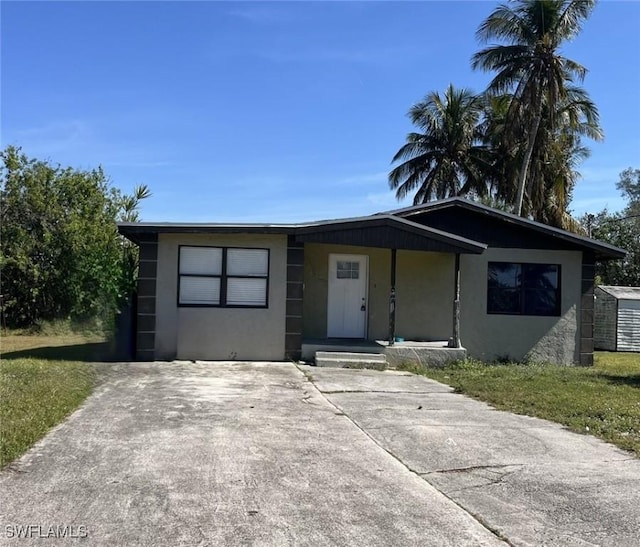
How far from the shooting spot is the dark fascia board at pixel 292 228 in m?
12.8

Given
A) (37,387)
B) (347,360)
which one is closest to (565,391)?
(347,360)

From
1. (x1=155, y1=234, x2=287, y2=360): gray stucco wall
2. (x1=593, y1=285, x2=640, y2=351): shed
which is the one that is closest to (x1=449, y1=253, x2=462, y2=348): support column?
(x1=155, y1=234, x2=287, y2=360): gray stucco wall

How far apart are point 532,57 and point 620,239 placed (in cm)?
1785

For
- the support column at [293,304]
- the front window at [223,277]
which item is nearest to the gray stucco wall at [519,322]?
the support column at [293,304]

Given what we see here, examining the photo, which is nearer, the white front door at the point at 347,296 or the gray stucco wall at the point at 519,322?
the gray stucco wall at the point at 519,322

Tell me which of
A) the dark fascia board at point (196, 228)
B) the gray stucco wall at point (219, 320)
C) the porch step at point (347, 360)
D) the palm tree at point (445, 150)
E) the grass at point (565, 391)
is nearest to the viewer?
the grass at point (565, 391)

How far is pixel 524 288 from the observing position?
15.3m

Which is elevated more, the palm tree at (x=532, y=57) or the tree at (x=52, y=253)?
the palm tree at (x=532, y=57)

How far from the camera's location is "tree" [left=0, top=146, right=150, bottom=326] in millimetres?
20922

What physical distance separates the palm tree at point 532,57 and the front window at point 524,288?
40.0 ft

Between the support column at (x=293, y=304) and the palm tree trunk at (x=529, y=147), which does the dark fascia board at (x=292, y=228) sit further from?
the palm tree trunk at (x=529, y=147)

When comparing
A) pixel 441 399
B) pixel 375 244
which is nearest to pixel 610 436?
pixel 441 399

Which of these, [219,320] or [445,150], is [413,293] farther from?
[445,150]

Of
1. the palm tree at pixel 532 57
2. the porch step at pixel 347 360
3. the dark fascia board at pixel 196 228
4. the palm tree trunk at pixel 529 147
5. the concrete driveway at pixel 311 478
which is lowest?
the concrete driveway at pixel 311 478
